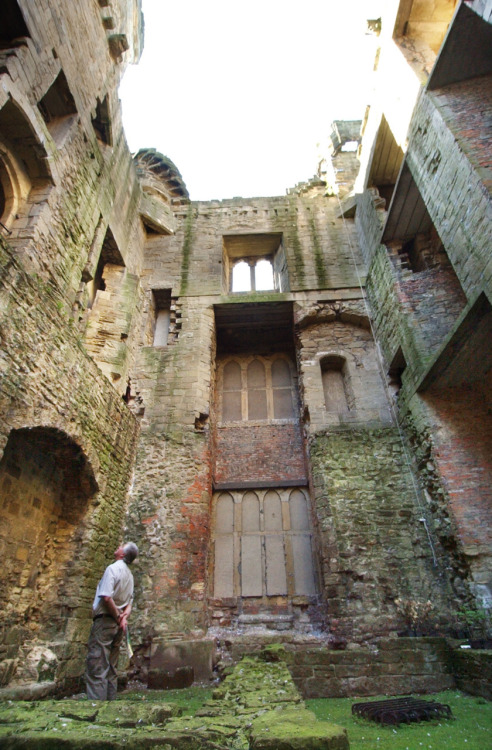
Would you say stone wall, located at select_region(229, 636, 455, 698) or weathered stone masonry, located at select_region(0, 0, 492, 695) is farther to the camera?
weathered stone masonry, located at select_region(0, 0, 492, 695)

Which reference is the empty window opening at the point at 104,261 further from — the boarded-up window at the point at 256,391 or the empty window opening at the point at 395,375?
the empty window opening at the point at 395,375

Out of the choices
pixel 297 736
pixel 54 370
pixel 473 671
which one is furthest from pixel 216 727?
pixel 54 370

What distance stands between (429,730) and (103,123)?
1194cm

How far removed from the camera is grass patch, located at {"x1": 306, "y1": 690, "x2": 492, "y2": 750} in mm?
3250

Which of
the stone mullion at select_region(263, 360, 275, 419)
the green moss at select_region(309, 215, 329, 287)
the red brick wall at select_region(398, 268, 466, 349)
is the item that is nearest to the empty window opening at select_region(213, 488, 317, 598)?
the stone mullion at select_region(263, 360, 275, 419)

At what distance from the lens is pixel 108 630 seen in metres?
4.61

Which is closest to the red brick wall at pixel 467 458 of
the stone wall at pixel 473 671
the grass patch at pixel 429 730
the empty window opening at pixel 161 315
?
the stone wall at pixel 473 671

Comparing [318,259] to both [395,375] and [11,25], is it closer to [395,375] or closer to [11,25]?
[395,375]

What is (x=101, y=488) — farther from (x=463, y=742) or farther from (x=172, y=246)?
(x=172, y=246)

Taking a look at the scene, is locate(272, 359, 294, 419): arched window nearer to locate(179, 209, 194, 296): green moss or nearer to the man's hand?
locate(179, 209, 194, 296): green moss

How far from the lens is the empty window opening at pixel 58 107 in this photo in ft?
24.7

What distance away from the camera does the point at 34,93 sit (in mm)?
6348

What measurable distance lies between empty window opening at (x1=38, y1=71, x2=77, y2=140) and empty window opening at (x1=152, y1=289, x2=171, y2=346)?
4.37 metres

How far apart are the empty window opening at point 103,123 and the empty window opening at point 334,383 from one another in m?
7.46
